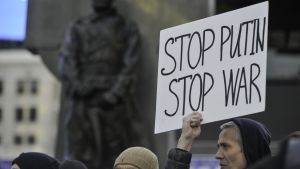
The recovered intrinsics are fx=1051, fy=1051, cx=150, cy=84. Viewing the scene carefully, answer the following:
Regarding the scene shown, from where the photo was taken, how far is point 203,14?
42.4 ft

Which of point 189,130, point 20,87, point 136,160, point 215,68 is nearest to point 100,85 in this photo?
point 215,68

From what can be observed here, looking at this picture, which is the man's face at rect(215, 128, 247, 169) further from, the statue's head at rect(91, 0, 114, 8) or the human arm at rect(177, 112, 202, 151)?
the statue's head at rect(91, 0, 114, 8)

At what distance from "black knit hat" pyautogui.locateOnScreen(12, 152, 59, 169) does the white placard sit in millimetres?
630

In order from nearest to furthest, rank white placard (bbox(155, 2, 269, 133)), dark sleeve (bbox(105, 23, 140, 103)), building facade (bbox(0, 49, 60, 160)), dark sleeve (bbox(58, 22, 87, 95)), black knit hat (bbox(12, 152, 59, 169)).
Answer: white placard (bbox(155, 2, 269, 133))
black knit hat (bbox(12, 152, 59, 169))
dark sleeve (bbox(105, 23, 140, 103))
dark sleeve (bbox(58, 22, 87, 95))
building facade (bbox(0, 49, 60, 160))

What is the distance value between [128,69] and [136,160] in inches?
267

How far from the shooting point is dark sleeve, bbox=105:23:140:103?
11.9 meters

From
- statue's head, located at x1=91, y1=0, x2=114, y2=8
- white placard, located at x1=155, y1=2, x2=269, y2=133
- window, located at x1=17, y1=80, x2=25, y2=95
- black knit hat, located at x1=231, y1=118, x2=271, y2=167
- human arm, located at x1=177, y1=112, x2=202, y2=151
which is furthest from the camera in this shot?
window, located at x1=17, y1=80, x2=25, y2=95

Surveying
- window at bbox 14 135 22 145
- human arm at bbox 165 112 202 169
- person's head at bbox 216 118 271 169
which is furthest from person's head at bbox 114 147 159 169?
window at bbox 14 135 22 145

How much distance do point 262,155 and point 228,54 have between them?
783 millimetres

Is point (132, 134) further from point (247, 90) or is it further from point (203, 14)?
point (247, 90)

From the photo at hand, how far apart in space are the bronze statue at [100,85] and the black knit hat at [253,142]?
6808 millimetres

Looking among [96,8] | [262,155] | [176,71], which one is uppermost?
[96,8]

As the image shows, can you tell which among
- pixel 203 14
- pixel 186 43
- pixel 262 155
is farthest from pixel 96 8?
pixel 262 155

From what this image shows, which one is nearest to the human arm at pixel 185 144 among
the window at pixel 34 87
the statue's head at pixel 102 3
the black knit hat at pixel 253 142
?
the black knit hat at pixel 253 142
